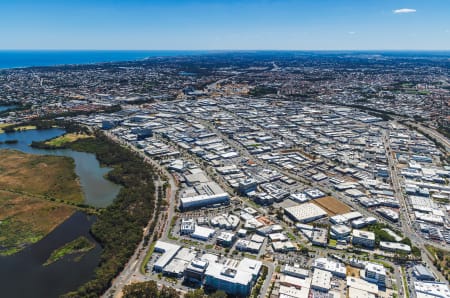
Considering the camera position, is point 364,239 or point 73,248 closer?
point 73,248

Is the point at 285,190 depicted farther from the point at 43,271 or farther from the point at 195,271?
the point at 43,271

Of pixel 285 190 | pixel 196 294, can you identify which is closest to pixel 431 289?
pixel 196 294

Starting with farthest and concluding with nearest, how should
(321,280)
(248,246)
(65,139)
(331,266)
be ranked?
(65,139) → (248,246) → (331,266) → (321,280)

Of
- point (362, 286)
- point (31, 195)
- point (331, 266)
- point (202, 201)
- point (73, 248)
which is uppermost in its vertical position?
point (202, 201)

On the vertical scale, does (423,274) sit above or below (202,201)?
below

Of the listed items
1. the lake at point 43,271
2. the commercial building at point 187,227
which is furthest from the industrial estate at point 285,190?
the lake at point 43,271

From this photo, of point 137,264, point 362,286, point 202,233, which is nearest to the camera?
point 362,286

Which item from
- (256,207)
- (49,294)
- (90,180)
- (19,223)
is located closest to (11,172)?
(90,180)
